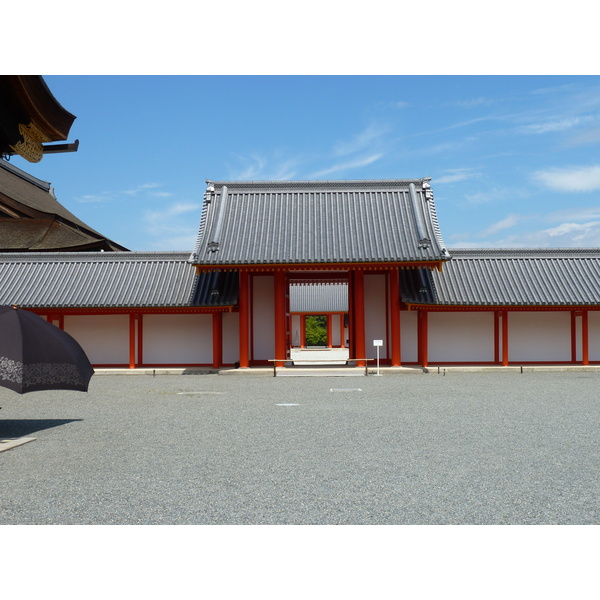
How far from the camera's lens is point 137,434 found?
872 cm

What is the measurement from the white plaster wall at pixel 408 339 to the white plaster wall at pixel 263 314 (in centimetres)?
452

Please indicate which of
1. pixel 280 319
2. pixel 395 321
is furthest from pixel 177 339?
pixel 395 321

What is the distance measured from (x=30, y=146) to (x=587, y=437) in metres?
7.90

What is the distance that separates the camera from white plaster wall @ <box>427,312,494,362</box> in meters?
21.5

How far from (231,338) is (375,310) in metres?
5.17

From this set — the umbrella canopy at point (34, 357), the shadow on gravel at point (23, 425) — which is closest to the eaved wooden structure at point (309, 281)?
the shadow on gravel at point (23, 425)

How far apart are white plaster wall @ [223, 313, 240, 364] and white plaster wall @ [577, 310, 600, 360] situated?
12111 mm

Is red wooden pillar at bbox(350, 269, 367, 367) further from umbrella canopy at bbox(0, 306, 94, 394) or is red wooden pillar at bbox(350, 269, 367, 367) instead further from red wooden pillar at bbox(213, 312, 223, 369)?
umbrella canopy at bbox(0, 306, 94, 394)

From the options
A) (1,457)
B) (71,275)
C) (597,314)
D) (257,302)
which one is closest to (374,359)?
(257,302)

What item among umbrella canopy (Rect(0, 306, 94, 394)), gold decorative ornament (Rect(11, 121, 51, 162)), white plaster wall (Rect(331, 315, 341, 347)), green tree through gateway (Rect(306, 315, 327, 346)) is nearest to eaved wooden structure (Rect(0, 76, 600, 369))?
umbrella canopy (Rect(0, 306, 94, 394))

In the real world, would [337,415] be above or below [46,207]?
below

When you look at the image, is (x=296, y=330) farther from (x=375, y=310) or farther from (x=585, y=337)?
(x=585, y=337)

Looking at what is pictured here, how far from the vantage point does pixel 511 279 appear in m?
21.7

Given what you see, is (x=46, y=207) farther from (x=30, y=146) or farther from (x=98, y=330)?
(x=30, y=146)
